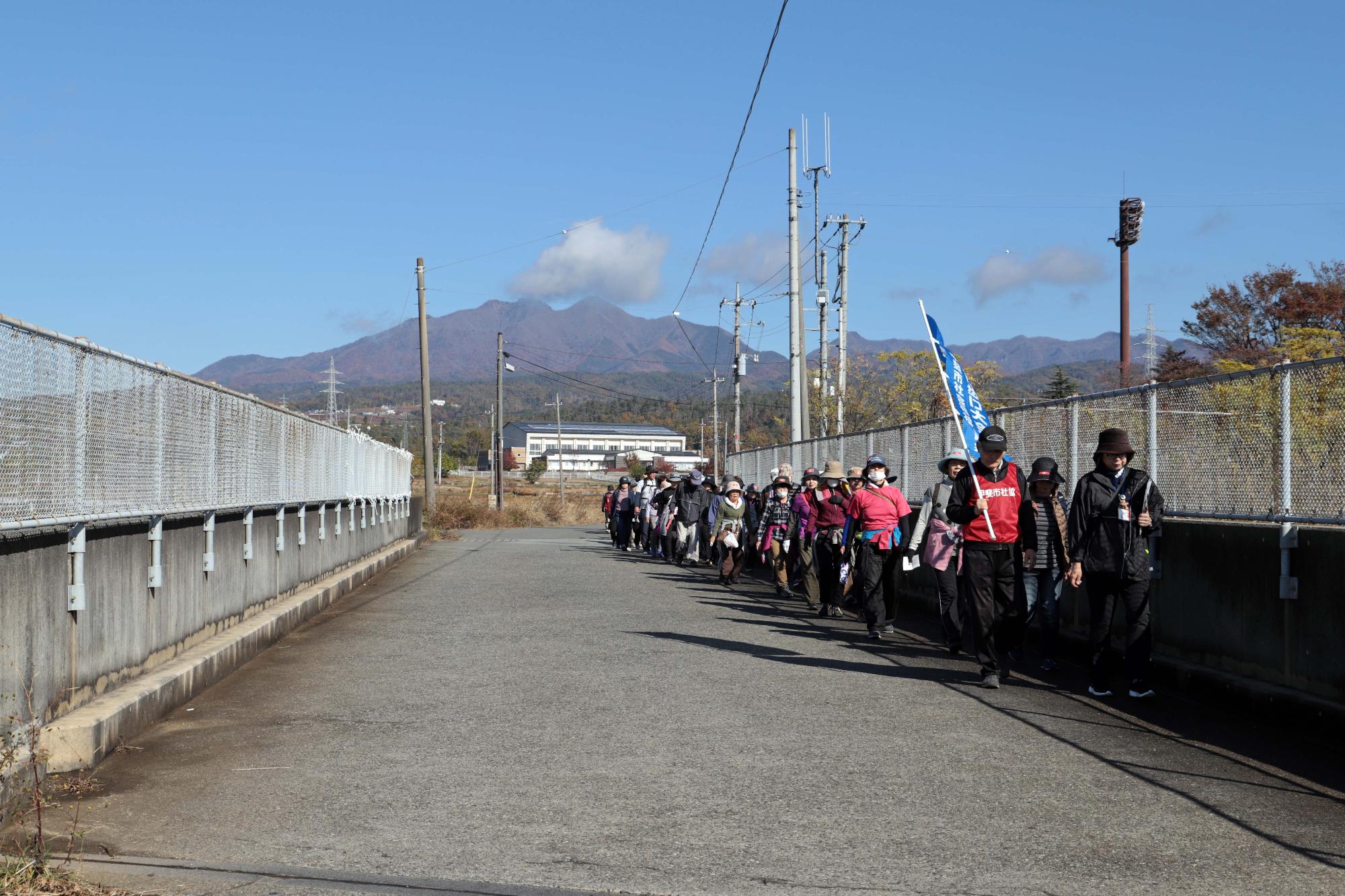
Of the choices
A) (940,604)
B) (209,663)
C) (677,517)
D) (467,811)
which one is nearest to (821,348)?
(677,517)

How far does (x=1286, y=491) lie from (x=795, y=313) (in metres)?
22.7

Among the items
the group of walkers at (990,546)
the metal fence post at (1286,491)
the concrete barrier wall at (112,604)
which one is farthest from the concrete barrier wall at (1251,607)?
the concrete barrier wall at (112,604)

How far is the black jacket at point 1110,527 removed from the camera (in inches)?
385

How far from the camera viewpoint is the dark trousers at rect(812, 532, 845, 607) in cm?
1673

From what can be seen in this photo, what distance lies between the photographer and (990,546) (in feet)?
34.9

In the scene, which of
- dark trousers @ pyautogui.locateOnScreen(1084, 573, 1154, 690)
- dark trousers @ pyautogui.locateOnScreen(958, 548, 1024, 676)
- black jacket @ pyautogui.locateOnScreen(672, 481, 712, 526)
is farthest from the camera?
black jacket @ pyautogui.locateOnScreen(672, 481, 712, 526)

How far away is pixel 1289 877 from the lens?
17.5 ft

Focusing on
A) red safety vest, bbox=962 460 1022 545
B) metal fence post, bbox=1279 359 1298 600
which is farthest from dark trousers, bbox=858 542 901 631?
metal fence post, bbox=1279 359 1298 600

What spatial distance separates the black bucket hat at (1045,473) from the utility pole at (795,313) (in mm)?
19630

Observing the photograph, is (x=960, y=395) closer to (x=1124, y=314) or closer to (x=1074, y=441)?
(x=1074, y=441)

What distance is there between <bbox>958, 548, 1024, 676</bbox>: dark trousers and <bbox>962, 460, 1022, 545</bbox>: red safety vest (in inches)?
4.2

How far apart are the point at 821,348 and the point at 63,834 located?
43249mm

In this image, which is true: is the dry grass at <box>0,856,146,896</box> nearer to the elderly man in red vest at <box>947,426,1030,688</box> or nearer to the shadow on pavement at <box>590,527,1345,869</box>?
the shadow on pavement at <box>590,527,1345,869</box>

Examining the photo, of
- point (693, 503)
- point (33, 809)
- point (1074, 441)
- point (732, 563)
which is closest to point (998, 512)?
point (1074, 441)
